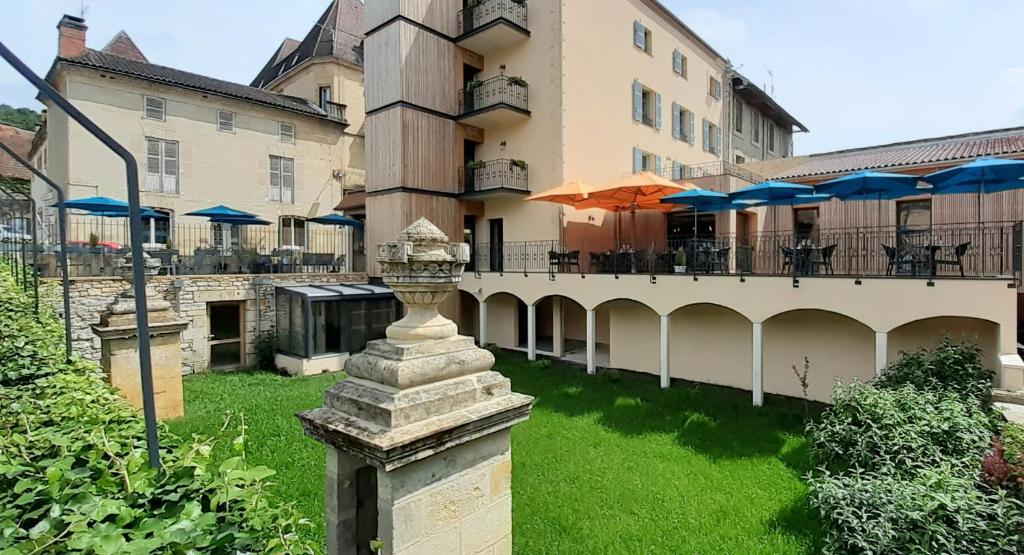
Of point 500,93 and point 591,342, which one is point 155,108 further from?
point 591,342

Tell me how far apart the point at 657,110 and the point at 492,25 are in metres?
7.67

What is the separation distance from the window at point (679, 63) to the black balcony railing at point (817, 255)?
27.7ft

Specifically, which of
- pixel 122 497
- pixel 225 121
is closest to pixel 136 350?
pixel 122 497

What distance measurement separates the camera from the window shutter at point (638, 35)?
61.2 feet

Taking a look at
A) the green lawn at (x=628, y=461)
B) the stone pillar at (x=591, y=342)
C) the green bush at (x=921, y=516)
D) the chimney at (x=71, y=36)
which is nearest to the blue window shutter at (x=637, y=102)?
the stone pillar at (x=591, y=342)

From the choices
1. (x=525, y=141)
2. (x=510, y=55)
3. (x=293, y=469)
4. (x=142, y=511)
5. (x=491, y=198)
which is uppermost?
(x=510, y=55)

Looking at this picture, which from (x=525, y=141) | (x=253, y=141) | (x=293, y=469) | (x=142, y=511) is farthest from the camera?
(x=253, y=141)

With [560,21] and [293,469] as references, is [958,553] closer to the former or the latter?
[293,469]

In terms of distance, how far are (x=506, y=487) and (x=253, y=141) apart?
21.6m

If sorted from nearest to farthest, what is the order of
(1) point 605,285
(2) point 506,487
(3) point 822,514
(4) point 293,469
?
1. (2) point 506,487
2. (3) point 822,514
3. (4) point 293,469
4. (1) point 605,285

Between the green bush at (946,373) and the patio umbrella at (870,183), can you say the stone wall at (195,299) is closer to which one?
the patio umbrella at (870,183)

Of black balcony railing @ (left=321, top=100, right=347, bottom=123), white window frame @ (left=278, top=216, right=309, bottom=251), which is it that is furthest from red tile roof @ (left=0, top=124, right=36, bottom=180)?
black balcony railing @ (left=321, top=100, right=347, bottom=123)

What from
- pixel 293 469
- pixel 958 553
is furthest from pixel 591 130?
pixel 958 553

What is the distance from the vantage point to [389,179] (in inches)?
631
